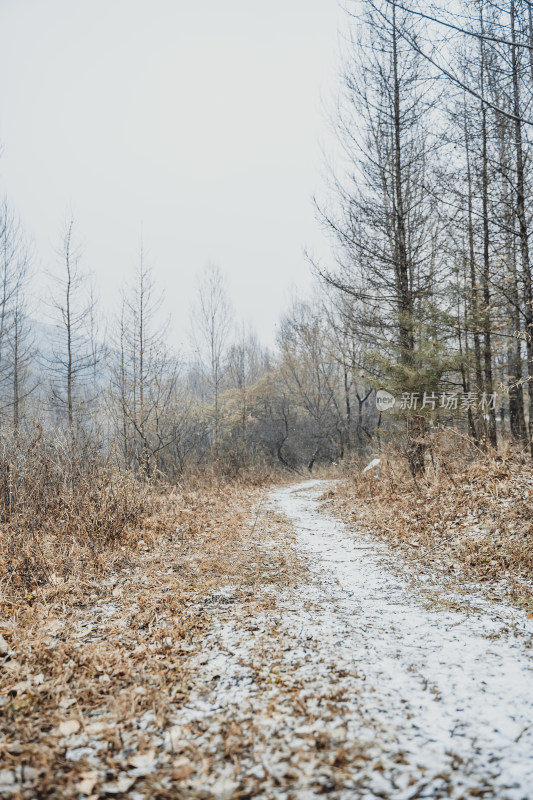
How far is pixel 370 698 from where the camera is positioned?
2.47 m

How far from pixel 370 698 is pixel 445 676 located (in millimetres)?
553

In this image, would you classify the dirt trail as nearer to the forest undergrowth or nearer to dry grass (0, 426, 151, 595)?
the forest undergrowth

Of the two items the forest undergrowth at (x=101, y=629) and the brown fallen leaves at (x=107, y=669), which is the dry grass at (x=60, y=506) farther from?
the brown fallen leaves at (x=107, y=669)

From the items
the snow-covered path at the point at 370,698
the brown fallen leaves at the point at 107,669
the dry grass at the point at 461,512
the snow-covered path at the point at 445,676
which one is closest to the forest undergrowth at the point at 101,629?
the brown fallen leaves at the point at 107,669

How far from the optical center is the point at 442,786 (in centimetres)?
184

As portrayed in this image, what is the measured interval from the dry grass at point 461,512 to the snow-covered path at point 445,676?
2.84 ft

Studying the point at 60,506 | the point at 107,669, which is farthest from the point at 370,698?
the point at 60,506

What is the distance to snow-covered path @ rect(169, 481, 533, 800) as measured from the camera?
191cm

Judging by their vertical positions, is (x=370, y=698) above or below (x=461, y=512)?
below

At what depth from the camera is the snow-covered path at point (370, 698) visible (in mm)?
1906

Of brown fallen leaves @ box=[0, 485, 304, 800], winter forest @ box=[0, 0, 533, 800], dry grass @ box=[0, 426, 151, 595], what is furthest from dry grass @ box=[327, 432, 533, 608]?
dry grass @ box=[0, 426, 151, 595]

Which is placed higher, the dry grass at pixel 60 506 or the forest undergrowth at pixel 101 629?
the dry grass at pixel 60 506

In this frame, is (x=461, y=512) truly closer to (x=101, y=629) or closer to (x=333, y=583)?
(x=333, y=583)

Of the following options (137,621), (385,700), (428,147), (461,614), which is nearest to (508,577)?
(461,614)
